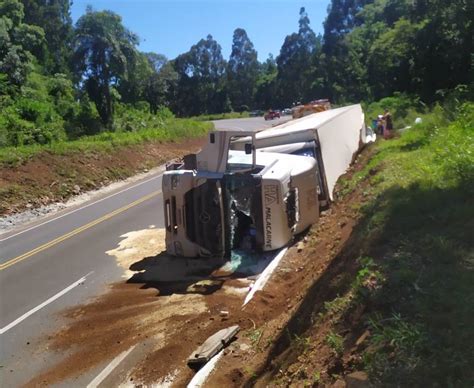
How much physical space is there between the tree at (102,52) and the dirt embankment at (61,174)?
7.70m

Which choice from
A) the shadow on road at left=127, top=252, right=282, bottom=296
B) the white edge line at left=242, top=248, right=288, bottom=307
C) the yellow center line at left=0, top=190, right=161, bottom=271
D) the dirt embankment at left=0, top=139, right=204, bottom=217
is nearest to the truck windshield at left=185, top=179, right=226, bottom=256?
the shadow on road at left=127, top=252, right=282, bottom=296

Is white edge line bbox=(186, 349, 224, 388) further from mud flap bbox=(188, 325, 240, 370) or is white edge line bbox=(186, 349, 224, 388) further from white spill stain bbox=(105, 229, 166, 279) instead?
white spill stain bbox=(105, 229, 166, 279)

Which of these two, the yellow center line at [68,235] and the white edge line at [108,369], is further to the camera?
the yellow center line at [68,235]

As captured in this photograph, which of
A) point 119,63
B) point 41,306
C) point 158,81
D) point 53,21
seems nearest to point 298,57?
point 158,81

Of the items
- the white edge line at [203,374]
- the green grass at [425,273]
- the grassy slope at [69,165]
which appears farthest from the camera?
the grassy slope at [69,165]

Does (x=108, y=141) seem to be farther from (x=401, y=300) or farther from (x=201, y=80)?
(x=201, y=80)

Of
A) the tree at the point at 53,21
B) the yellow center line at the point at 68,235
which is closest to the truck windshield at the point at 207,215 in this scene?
the yellow center line at the point at 68,235

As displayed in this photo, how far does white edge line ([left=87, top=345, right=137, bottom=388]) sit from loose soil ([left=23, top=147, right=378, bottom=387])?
12 cm

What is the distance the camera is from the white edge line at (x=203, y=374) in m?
5.82

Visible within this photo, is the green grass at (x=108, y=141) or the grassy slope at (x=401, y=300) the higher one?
the green grass at (x=108, y=141)

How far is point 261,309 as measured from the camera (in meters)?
7.83

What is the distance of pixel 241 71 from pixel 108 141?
81502 millimetres

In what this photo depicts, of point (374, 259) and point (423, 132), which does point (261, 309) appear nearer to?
point (374, 259)

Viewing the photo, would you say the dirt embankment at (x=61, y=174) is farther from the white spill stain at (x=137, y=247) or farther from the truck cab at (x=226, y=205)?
the truck cab at (x=226, y=205)
